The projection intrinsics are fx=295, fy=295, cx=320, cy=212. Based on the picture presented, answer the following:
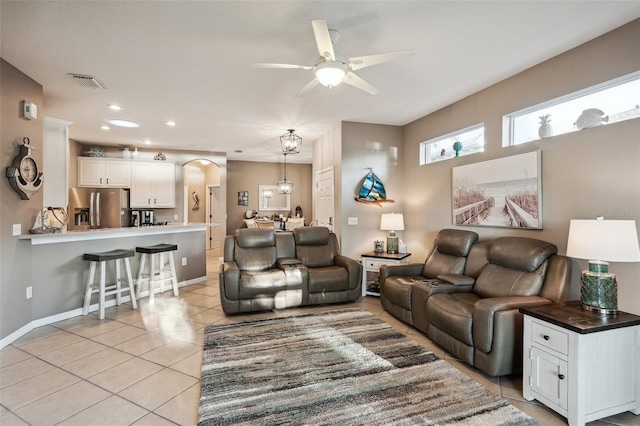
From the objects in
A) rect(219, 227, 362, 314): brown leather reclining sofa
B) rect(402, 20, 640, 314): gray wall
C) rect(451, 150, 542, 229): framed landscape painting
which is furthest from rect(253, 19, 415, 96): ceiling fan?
rect(219, 227, 362, 314): brown leather reclining sofa

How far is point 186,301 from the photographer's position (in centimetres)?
434

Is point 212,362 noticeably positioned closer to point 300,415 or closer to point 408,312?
point 300,415

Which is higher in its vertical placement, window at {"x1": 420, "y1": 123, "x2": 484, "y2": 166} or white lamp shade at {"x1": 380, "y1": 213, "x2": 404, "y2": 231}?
window at {"x1": 420, "y1": 123, "x2": 484, "y2": 166}

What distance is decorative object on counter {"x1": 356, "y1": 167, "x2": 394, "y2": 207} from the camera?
4.87 meters

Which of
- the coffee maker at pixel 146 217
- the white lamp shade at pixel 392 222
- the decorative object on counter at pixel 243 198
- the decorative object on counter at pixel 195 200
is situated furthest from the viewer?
the decorative object on counter at pixel 195 200

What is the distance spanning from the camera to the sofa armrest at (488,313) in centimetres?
227

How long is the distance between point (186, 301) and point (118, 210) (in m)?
3.02

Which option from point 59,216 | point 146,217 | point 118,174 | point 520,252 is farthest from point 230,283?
point 118,174

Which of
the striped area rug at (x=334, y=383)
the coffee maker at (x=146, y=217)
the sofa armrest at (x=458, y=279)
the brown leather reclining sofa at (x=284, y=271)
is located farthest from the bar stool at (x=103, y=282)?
the sofa armrest at (x=458, y=279)

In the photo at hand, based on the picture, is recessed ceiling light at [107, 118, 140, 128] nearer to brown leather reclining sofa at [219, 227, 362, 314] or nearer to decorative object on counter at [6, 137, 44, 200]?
decorative object on counter at [6, 137, 44, 200]

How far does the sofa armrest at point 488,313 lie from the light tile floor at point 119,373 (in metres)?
0.31

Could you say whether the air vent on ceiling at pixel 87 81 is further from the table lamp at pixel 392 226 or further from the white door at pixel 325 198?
the table lamp at pixel 392 226

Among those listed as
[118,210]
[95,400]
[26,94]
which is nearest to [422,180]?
[95,400]

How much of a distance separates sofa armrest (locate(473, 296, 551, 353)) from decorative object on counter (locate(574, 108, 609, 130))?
5.14 feet
